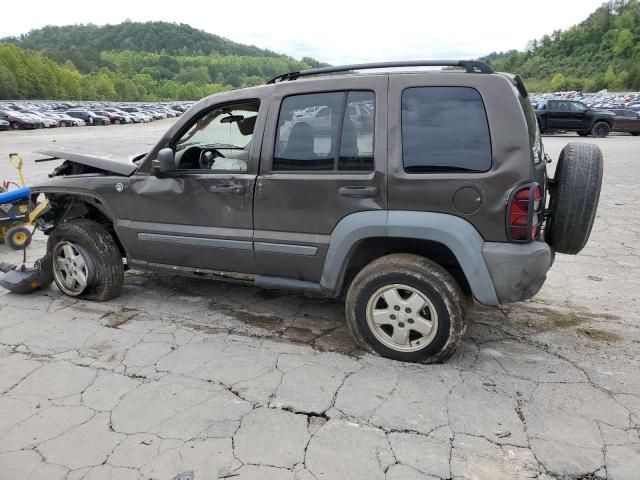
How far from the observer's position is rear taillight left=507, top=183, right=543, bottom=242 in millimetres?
2770

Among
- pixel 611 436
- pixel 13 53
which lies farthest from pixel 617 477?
pixel 13 53

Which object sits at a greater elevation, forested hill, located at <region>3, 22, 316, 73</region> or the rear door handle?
forested hill, located at <region>3, 22, 316, 73</region>

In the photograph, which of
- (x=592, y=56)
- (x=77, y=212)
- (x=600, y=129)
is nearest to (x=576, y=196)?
(x=77, y=212)

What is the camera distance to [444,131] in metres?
2.94

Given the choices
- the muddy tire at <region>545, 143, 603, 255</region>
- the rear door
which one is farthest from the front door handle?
the muddy tire at <region>545, 143, 603, 255</region>

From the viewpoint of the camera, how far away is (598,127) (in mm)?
21625

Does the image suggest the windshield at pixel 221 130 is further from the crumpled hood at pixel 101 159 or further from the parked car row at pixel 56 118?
the parked car row at pixel 56 118

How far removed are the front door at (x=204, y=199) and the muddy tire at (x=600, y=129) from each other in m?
22.3

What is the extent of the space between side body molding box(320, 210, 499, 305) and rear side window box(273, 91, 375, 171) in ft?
1.18

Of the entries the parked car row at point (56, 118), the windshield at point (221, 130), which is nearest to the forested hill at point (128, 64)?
the parked car row at point (56, 118)

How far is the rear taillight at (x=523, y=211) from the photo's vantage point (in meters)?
2.77

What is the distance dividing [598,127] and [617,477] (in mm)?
23190

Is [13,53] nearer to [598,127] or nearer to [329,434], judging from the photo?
[598,127]

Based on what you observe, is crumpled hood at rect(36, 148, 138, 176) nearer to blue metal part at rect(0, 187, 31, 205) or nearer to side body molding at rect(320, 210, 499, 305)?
side body molding at rect(320, 210, 499, 305)
